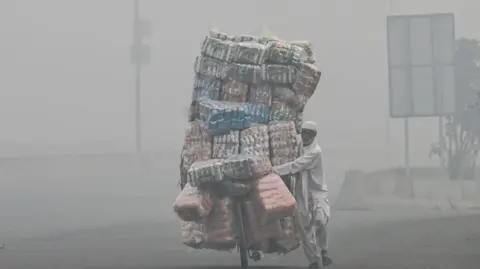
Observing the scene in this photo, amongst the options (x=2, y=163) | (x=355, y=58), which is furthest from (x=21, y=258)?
(x=355, y=58)

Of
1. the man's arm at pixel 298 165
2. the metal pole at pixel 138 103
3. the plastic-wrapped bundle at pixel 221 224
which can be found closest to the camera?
the plastic-wrapped bundle at pixel 221 224

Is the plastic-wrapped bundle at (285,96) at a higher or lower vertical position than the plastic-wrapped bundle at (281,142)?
higher

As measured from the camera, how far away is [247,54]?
9.33 m

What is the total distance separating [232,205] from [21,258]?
3.67 m

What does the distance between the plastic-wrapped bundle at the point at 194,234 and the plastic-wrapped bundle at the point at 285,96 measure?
1.29 metres

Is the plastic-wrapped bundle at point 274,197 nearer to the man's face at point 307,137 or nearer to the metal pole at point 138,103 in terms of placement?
the man's face at point 307,137

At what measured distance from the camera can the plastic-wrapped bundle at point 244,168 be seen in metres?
8.80

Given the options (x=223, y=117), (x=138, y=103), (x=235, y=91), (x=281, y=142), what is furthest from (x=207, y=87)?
(x=138, y=103)

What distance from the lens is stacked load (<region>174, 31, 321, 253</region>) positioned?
8883 millimetres

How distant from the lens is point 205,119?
9273 millimetres

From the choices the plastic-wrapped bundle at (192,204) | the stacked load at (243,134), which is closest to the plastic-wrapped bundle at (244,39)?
the stacked load at (243,134)

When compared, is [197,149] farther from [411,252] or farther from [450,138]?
[450,138]

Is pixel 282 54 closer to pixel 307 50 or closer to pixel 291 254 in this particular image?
pixel 307 50

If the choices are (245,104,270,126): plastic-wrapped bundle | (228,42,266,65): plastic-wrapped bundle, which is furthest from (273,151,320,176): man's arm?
(228,42,266,65): plastic-wrapped bundle
